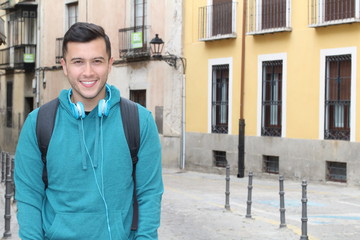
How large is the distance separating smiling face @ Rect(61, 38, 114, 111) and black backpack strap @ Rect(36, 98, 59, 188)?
0.47ft

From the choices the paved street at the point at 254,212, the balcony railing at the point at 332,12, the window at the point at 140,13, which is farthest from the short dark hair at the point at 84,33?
the window at the point at 140,13

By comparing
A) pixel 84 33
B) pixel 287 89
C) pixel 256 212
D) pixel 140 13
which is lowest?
pixel 256 212

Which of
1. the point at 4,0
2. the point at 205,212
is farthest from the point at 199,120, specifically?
the point at 4,0

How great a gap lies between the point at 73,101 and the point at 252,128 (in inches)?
732

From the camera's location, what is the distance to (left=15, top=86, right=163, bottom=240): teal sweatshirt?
3.35 meters

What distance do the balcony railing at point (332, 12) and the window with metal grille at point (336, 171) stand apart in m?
3.41

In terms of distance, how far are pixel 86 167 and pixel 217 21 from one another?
20.0 metres

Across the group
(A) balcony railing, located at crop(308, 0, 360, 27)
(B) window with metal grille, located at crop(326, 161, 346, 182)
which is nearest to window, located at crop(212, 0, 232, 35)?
(A) balcony railing, located at crop(308, 0, 360, 27)

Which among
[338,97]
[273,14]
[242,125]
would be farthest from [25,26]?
[338,97]

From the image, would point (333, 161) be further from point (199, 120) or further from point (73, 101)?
point (73, 101)

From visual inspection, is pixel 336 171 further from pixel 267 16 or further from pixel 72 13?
pixel 72 13

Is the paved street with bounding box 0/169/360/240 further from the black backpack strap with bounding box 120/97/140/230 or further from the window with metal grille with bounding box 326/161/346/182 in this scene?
the black backpack strap with bounding box 120/97/140/230

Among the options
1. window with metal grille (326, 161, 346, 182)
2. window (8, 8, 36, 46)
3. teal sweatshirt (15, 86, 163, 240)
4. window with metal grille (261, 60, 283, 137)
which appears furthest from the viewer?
window (8, 8, 36, 46)

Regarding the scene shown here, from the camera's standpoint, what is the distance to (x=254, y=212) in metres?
13.3
